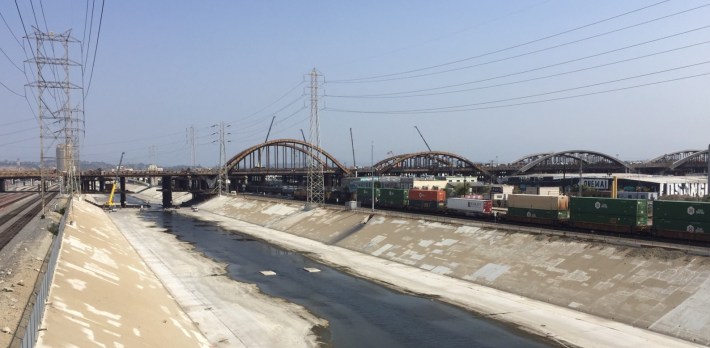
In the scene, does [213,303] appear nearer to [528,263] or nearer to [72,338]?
[72,338]

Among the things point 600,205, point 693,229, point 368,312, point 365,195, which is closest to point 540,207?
point 600,205

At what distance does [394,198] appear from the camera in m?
110

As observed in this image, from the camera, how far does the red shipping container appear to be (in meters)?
96.3

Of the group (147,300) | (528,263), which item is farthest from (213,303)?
(528,263)

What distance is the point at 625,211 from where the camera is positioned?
60094mm

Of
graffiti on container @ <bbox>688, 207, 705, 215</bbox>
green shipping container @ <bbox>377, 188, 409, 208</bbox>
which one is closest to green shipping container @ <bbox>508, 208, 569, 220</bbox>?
graffiti on container @ <bbox>688, 207, 705, 215</bbox>

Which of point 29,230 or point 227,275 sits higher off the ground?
point 29,230

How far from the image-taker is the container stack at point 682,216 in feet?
169

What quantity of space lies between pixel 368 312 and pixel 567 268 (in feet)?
70.9

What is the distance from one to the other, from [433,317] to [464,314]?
292 cm

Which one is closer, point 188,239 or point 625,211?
point 625,211

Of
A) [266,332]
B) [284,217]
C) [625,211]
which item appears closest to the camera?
[266,332]

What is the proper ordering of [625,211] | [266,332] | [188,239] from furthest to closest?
[188,239] < [625,211] < [266,332]

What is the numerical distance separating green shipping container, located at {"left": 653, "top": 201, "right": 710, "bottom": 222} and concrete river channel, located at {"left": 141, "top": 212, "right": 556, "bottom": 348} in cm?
2840
